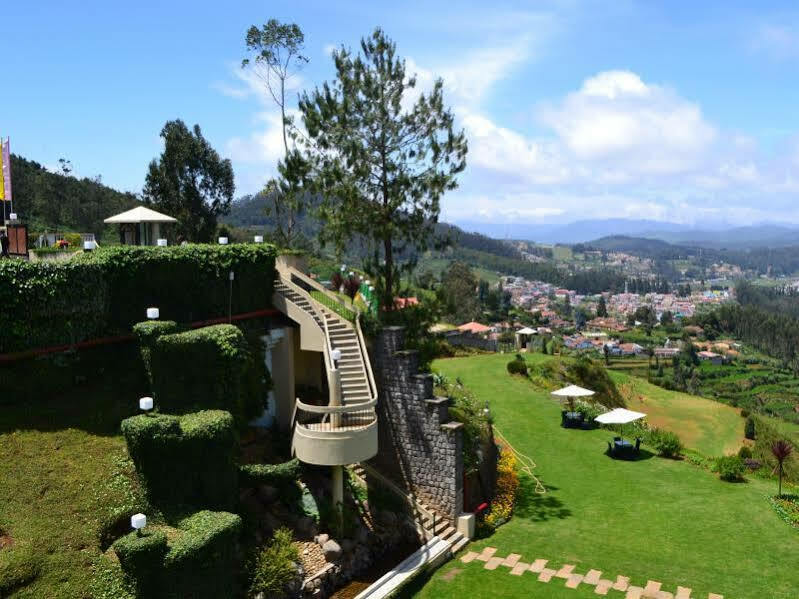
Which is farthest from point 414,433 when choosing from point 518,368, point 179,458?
point 518,368

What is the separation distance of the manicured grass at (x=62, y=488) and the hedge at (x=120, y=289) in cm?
182

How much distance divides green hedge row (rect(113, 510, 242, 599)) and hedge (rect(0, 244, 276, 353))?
652 centimetres

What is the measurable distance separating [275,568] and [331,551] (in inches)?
80.5

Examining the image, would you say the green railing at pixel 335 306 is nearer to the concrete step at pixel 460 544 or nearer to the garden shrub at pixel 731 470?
the concrete step at pixel 460 544

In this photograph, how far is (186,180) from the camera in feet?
140

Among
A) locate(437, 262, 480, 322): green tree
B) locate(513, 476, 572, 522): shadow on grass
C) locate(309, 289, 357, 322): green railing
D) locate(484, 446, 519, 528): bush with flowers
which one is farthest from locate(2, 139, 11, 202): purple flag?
locate(437, 262, 480, 322): green tree

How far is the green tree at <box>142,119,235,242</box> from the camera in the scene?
41.9 m

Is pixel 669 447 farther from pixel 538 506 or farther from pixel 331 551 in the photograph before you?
pixel 331 551

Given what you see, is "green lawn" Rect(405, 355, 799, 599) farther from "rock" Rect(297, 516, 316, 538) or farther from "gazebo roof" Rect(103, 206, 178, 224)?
"gazebo roof" Rect(103, 206, 178, 224)

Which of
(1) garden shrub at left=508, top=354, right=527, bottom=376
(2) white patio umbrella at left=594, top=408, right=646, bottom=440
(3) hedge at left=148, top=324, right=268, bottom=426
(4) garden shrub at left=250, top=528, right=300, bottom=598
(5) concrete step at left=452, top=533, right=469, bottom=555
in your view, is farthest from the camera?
(1) garden shrub at left=508, top=354, right=527, bottom=376

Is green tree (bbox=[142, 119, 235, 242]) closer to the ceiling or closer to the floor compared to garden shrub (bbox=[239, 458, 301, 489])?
closer to the ceiling

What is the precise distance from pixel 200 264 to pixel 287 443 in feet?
21.0

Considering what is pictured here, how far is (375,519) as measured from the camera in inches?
721

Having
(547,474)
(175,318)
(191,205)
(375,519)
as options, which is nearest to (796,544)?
(547,474)
